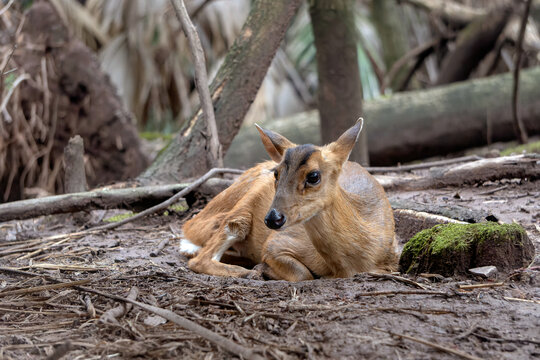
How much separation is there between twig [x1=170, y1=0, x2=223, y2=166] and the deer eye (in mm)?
2066

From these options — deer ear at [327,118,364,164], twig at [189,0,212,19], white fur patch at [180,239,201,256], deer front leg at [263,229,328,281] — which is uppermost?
twig at [189,0,212,19]

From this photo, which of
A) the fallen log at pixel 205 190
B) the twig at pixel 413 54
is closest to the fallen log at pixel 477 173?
→ the fallen log at pixel 205 190

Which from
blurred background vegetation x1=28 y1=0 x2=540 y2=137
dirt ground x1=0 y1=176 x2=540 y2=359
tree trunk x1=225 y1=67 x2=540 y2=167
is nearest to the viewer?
dirt ground x1=0 y1=176 x2=540 y2=359

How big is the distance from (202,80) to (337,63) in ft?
5.33

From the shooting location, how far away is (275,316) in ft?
8.81

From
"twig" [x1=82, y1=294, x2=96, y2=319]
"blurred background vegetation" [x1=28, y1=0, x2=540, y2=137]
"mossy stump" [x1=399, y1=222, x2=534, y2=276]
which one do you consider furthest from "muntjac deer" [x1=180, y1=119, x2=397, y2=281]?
"blurred background vegetation" [x1=28, y1=0, x2=540, y2=137]

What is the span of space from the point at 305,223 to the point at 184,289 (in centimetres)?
76

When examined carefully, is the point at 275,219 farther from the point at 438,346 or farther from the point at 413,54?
the point at 413,54

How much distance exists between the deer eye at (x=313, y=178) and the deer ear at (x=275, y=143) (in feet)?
1.38

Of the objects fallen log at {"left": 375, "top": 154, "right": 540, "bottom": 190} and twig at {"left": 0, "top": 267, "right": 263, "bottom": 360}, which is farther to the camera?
fallen log at {"left": 375, "top": 154, "right": 540, "bottom": 190}

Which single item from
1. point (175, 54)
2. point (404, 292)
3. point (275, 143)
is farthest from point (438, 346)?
point (175, 54)

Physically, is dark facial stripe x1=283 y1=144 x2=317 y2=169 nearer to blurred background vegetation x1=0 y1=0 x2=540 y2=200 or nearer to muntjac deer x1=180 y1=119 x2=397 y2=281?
muntjac deer x1=180 y1=119 x2=397 y2=281

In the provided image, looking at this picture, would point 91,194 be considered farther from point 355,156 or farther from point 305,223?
point 355,156

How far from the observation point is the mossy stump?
3.20m
